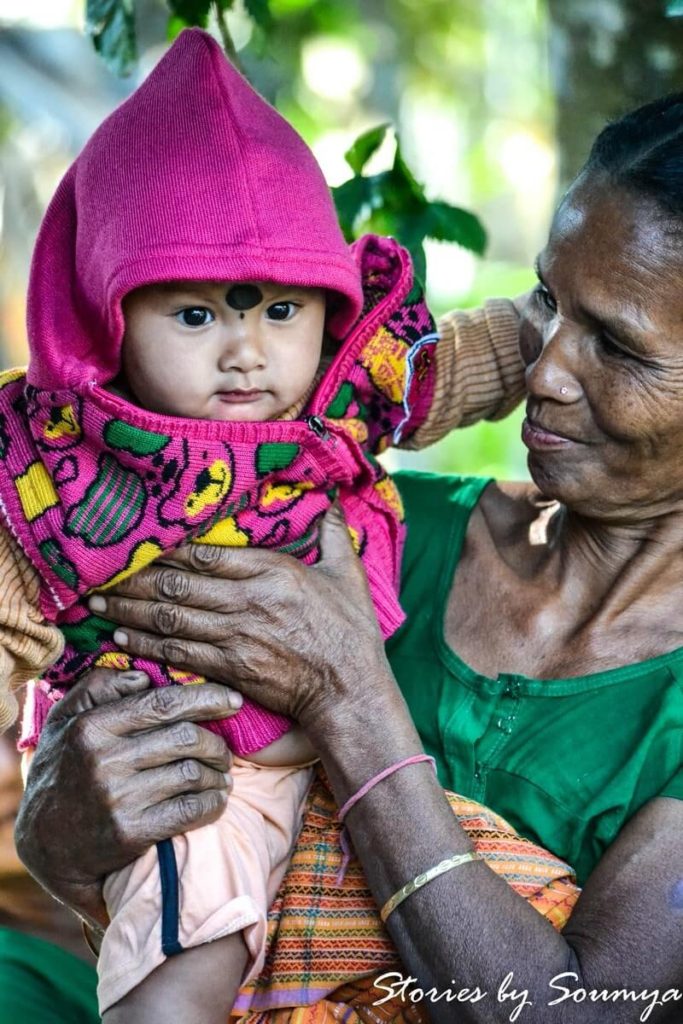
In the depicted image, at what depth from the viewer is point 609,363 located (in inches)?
81.7

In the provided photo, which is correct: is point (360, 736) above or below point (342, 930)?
above

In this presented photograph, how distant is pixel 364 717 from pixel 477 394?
777 millimetres

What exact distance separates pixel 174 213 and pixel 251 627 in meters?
0.68

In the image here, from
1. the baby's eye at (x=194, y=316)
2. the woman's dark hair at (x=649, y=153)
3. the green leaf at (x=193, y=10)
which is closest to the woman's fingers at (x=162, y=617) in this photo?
the baby's eye at (x=194, y=316)

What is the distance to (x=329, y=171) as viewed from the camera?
579cm

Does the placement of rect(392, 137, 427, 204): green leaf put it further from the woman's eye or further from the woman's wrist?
the woman's wrist

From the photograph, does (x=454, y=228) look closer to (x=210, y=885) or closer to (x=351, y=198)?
(x=351, y=198)

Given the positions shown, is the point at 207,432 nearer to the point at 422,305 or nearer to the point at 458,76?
the point at 422,305

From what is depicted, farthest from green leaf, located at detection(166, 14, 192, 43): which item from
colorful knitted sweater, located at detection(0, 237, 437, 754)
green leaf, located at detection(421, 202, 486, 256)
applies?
colorful knitted sweater, located at detection(0, 237, 437, 754)

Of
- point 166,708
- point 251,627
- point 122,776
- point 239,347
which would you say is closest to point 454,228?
point 239,347

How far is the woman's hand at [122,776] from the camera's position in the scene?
6.51 feet

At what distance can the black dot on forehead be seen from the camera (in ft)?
6.19

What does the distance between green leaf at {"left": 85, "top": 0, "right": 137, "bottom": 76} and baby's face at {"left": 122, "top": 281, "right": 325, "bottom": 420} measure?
3.63 feet

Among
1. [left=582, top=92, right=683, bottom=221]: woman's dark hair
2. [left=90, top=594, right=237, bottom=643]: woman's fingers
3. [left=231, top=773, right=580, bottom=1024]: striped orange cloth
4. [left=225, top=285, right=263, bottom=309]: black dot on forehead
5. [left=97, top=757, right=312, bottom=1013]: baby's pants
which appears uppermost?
[left=582, top=92, right=683, bottom=221]: woman's dark hair
